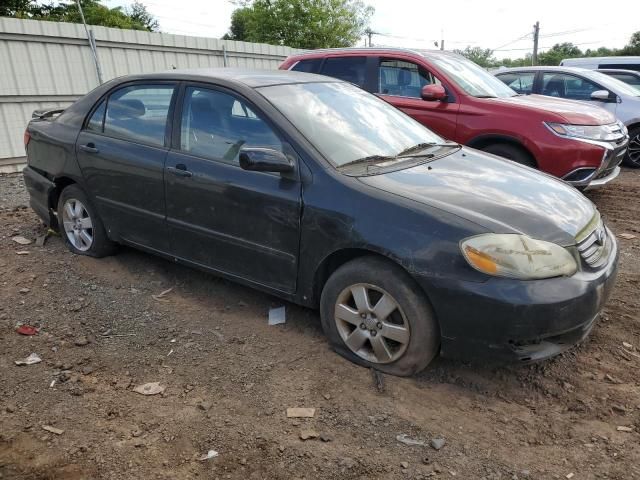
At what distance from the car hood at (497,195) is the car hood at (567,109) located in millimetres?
2617

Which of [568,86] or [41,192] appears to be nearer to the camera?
[41,192]

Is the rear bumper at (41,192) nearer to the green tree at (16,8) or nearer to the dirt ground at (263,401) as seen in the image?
the dirt ground at (263,401)

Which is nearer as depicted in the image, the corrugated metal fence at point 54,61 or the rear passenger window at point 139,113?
the rear passenger window at point 139,113

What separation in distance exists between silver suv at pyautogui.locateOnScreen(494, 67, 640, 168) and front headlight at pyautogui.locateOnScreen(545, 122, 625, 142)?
9.37ft

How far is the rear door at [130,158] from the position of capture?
3.74m

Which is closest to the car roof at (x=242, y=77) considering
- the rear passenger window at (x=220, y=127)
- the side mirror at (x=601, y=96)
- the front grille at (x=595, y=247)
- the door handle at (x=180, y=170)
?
the rear passenger window at (x=220, y=127)

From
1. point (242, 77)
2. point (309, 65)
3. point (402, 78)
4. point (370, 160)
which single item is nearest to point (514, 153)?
point (402, 78)

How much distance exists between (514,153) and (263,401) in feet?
14.4

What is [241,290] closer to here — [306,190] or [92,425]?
[306,190]

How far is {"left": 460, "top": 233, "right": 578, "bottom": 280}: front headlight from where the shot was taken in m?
2.50

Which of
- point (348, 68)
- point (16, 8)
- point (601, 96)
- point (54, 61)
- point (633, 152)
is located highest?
point (16, 8)

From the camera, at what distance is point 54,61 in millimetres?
8383

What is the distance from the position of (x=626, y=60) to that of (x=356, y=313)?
41.3ft

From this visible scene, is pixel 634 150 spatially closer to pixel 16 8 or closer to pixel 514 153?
pixel 514 153
